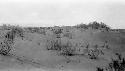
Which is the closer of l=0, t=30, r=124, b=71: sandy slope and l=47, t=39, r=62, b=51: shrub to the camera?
l=0, t=30, r=124, b=71: sandy slope

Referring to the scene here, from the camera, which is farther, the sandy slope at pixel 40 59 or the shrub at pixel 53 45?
the shrub at pixel 53 45

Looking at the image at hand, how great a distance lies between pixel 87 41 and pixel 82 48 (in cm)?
157

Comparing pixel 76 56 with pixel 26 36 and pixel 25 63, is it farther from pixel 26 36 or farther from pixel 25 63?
pixel 26 36

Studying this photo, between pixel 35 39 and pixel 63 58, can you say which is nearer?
pixel 63 58

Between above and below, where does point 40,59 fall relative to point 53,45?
below

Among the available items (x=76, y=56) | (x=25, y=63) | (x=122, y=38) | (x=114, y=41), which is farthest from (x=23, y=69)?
(x=122, y=38)

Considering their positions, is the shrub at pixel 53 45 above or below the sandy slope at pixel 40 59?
above

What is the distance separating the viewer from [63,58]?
1088 cm

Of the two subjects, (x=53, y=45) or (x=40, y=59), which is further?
(x=53, y=45)

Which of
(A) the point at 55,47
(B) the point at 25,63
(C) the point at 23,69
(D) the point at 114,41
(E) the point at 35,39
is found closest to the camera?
(C) the point at 23,69

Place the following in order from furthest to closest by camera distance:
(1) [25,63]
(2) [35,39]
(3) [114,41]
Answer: (3) [114,41] < (2) [35,39] < (1) [25,63]

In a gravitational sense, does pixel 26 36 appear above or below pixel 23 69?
above

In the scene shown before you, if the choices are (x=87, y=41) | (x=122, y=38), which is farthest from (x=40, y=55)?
(x=122, y=38)

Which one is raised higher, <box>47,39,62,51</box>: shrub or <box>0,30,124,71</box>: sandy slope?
<box>47,39,62,51</box>: shrub
